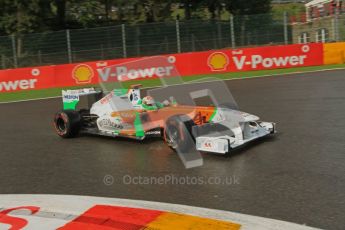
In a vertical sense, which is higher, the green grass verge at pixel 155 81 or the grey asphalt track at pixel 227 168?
the green grass verge at pixel 155 81

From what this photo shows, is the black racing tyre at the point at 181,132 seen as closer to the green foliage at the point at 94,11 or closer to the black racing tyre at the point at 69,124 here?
the black racing tyre at the point at 69,124

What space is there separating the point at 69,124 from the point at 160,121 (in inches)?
78.8

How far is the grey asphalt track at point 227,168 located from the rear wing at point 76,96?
0.71 metres

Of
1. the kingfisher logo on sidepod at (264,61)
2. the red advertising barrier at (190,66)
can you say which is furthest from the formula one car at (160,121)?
the kingfisher logo on sidepod at (264,61)

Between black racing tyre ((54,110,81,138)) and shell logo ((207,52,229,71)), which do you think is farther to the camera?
shell logo ((207,52,229,71))

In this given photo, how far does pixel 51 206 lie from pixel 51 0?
28.6 metres

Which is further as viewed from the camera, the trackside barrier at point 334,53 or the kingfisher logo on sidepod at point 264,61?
the trackside barrier at point 334,53

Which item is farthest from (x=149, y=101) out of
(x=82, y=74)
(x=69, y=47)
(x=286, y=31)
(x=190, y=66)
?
(x=286, y=31)

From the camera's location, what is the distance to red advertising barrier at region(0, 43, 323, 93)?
18.6 m

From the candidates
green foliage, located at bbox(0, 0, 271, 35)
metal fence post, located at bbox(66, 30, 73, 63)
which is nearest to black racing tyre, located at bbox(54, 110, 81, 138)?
metal fence post, located at bbox(66, 30, 73, 63)

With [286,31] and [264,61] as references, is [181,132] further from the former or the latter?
[286,31]

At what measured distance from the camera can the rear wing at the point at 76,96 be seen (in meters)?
9.49

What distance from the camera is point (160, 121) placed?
7.92 m

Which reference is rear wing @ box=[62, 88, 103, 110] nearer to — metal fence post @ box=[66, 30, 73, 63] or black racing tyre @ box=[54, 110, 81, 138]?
black racing tyre @ box=[54, 110, 81, 138]
